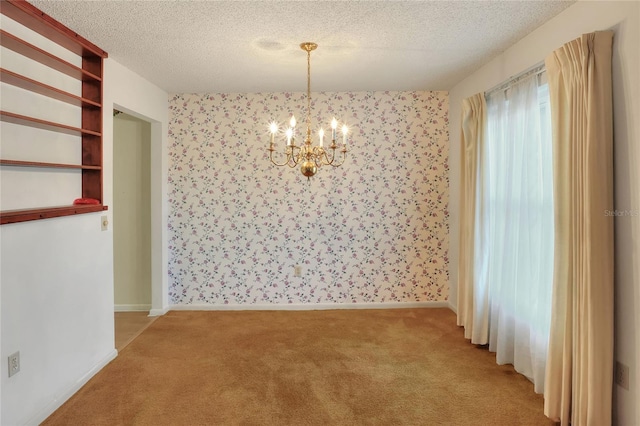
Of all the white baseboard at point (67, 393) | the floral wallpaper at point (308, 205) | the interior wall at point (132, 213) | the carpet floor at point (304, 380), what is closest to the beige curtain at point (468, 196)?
the carpet floor at point (304, 380)

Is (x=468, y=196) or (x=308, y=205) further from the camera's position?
(x=308, y=205)

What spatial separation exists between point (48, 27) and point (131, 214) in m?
2.46

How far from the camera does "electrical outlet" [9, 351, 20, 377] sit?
2107 millimetres

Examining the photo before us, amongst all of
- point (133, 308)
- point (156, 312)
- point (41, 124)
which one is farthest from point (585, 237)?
point (133, 308)

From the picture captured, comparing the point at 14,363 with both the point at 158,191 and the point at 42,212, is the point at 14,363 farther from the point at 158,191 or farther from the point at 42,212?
the point at 158,191

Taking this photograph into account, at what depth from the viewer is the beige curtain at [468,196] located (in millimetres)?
3394

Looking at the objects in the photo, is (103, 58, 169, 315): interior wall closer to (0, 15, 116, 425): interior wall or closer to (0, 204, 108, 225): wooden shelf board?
(0, 15, 116, 425): interior wall

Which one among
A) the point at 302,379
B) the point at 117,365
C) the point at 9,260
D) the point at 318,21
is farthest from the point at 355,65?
the point at 117,365

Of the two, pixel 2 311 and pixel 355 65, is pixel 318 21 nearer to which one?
pixel 355 65

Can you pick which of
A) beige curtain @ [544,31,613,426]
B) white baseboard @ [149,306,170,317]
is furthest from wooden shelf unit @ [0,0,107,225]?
beige curtain @ [544,31,613,426]

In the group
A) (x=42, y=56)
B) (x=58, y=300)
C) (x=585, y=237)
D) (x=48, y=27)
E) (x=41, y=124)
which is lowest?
(x=58, y=300)

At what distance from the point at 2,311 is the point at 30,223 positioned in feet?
1.69

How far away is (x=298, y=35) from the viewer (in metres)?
2.72

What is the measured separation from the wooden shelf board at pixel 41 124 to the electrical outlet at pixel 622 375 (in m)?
3.52
